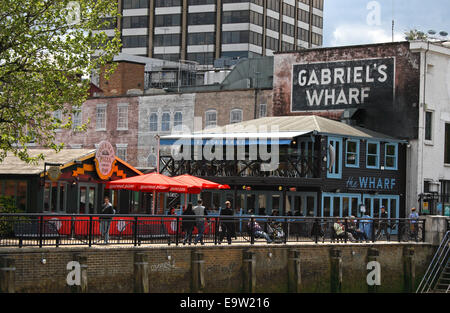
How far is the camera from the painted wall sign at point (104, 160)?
3772cm

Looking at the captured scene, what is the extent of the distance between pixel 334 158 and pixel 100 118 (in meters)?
21.8

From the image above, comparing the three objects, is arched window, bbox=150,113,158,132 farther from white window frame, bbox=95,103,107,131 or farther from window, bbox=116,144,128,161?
white window frame, bbox=95,103,107,131

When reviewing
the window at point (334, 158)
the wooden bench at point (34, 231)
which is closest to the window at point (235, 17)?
the window at point (334, 158)

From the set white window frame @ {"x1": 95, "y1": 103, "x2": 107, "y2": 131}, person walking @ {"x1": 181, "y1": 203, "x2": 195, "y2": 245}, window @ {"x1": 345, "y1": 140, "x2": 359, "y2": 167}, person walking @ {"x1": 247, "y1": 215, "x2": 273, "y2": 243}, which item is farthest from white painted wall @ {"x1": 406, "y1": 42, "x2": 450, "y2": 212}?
white window frame @ {"x1": 95, "y1": 103, "x2": 107, "y2": 131}

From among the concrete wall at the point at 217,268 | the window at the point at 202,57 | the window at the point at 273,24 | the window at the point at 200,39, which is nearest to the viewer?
the concrete wall at the point at 217,268

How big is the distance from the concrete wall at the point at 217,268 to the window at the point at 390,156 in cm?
1037

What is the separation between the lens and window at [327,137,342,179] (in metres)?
42.8

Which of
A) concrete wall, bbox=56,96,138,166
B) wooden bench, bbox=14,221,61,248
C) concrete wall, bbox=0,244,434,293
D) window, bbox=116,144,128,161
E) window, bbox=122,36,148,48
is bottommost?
concrete wall, bbox=0,244,434,293

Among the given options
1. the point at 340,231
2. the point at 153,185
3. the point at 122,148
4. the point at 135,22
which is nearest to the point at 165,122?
the point at 122,148

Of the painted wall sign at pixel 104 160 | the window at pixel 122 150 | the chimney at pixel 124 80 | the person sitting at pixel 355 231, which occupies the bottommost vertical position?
the person sitting at pixel 355 231

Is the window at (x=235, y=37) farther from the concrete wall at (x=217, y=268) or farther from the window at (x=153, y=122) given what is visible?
the concrete wall at (x=217, y=268)

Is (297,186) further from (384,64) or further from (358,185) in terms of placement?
(384,64)

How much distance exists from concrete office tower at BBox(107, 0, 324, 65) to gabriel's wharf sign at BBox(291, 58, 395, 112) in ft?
141
